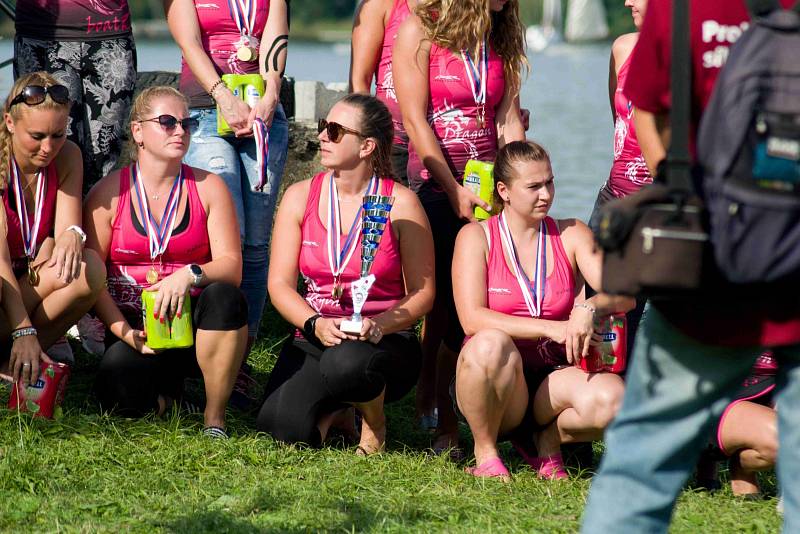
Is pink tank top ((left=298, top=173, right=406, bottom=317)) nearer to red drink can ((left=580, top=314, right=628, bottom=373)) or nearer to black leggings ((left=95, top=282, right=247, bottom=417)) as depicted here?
black leggings ((left=95, top=282, right=247, bottom=417))

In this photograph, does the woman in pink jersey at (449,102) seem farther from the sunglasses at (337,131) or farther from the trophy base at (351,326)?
the trophy base at (351,326)

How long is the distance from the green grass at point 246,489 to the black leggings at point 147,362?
95 millimetres

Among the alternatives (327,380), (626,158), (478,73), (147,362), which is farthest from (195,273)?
(626,158)

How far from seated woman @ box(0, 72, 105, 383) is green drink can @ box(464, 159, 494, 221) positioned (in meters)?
1.57

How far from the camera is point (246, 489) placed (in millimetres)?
4066

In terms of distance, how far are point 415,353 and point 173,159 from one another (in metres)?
1.30

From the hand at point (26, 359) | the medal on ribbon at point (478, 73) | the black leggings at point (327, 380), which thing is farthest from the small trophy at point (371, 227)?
the hand at point (26, 359)

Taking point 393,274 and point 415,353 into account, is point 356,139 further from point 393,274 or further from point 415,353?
point 415,353

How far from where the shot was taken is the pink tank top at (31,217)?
4779 millimetres

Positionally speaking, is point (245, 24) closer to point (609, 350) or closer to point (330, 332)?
point (330, 332)

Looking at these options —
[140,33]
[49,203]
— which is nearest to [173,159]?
[49,203]

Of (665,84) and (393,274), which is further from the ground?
(665,84)

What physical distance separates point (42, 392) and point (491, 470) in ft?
5.84

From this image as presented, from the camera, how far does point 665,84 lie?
252 cm
